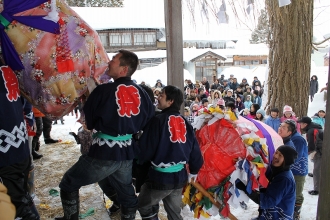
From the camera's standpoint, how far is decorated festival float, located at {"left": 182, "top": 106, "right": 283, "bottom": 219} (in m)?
2.80

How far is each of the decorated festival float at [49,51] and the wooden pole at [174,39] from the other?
0.81 meters

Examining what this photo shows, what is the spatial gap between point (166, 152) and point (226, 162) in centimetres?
70

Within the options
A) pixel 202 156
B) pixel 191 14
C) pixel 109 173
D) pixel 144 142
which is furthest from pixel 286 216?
pixel 191 14

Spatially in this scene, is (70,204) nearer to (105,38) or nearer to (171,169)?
(171,169)

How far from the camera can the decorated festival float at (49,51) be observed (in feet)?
7.17

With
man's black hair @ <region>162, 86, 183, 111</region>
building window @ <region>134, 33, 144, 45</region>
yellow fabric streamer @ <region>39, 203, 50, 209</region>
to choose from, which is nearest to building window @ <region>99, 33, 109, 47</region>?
building window @ <region>134, 33, 144, 45</region>

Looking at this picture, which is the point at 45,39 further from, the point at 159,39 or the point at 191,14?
the point at 159,39

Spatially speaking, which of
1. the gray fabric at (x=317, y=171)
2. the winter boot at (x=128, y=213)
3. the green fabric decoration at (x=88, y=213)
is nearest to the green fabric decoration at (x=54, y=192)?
the green fabric decoration at (x=88, y=213)

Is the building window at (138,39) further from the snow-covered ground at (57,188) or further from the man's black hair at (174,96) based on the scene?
the man's black hair at (174,96)

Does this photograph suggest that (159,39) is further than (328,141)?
Yes

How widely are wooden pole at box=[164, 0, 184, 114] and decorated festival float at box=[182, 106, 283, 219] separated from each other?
0.51 meters

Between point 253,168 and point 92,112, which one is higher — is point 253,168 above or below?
below

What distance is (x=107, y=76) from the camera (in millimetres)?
2625

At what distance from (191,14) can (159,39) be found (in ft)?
52.9
